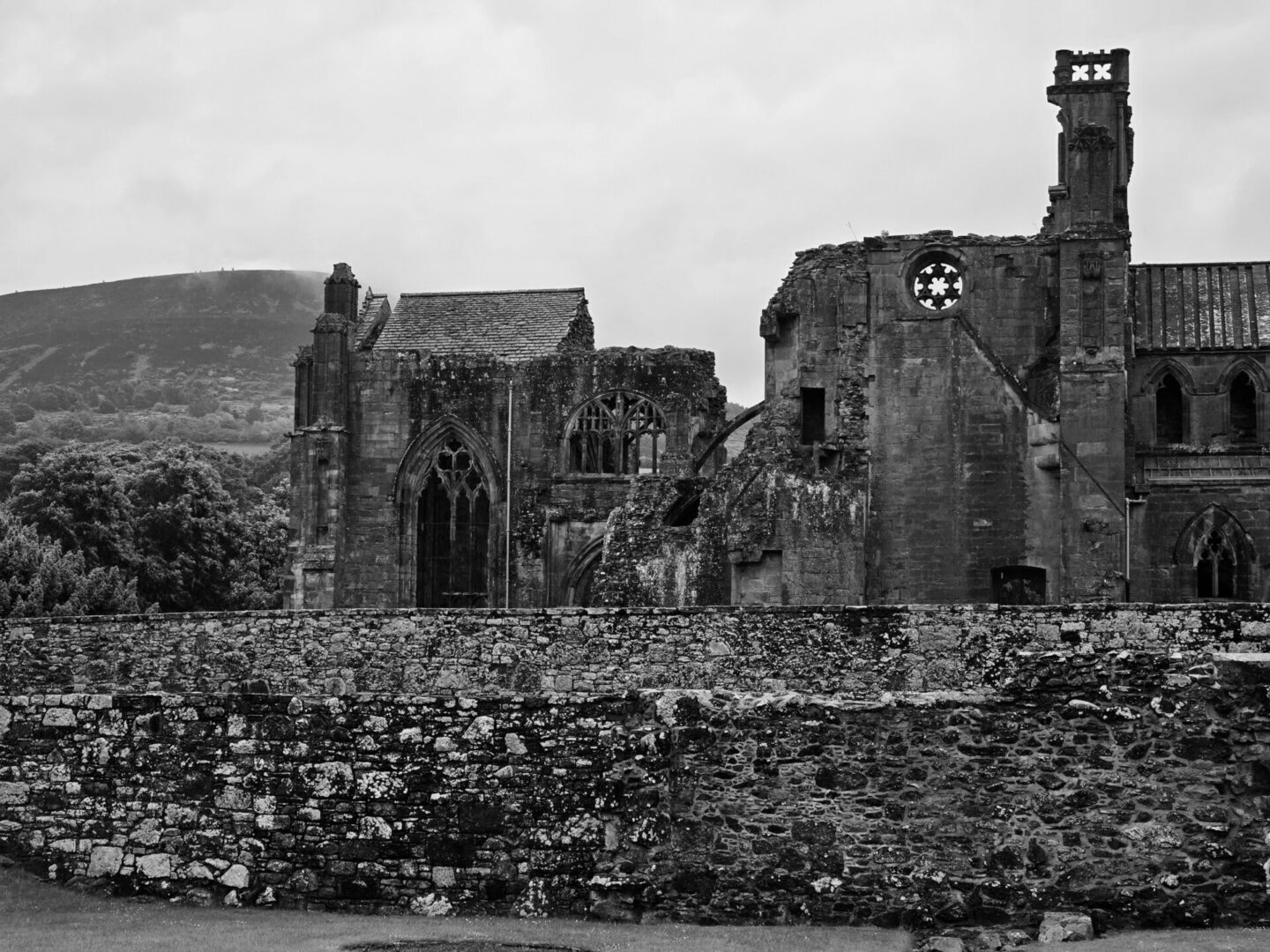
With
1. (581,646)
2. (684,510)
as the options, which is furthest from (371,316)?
(581,646)

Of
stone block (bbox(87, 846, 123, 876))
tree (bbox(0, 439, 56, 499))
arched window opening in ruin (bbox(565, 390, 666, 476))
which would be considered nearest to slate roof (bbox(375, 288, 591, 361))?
arched window opening in ruin (bbox(565, 390, 666, 476))

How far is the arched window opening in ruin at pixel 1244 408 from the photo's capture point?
46875 millimetres

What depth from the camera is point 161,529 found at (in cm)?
6688

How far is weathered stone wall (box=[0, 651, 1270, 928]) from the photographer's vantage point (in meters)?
14.2

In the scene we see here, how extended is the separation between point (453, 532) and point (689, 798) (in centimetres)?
3366

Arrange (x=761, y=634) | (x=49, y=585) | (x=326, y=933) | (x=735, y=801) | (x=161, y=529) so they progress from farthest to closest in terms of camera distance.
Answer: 1. (x=161, y=529)
2. (x=49, y=585)
3. (x=761, y=634)
4. (x=735, y=801)
5. (x=326, y=933)

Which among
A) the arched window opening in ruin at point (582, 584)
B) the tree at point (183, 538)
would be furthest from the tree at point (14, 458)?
the arched window opening in ruin at point (582, 584)

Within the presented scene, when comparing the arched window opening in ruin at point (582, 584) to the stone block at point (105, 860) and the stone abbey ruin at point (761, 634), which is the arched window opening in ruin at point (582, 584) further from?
the stone block at point (105, 860)

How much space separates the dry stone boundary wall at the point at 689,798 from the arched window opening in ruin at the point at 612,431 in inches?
1230

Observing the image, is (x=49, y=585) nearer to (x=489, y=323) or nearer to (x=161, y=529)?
(x=489, y=323)

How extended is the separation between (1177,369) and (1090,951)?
35.7 m

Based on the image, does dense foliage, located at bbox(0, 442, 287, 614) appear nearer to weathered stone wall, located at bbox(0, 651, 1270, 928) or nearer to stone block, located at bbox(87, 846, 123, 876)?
stone block, located at bbox(87, 846, 123, 876)

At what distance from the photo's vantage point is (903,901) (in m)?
14.4

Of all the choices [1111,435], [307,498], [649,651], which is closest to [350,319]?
[307,498]
